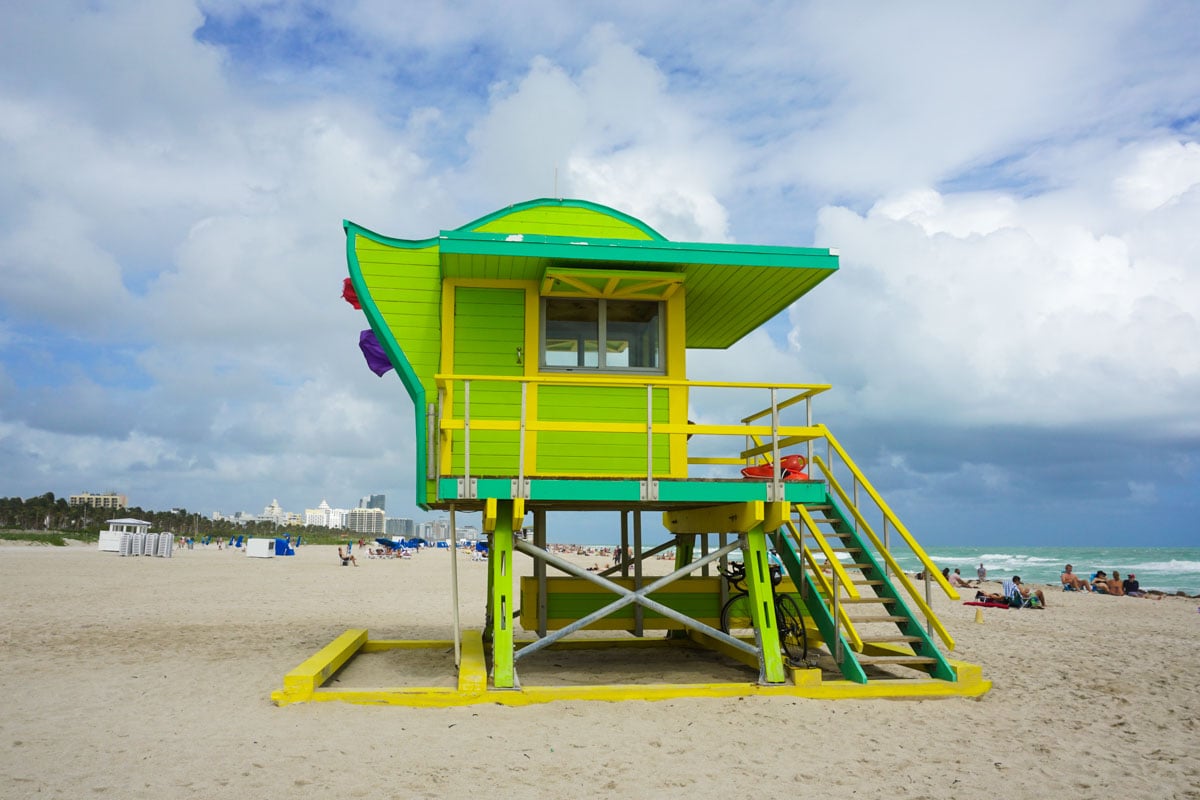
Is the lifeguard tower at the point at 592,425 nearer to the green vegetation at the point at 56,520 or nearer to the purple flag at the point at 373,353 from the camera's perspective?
the purple flag at the point at 373,353

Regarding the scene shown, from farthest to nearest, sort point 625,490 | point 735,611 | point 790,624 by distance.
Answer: point 735,611, point 790,624, point 625,490

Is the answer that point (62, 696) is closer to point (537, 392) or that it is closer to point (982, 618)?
point (537, 392)

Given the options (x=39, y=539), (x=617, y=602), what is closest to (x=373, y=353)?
(x=617, y=602)

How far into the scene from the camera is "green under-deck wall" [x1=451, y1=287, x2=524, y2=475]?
9.94m

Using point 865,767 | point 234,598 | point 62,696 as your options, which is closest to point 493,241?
point 865,767

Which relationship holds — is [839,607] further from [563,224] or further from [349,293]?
[349,293]

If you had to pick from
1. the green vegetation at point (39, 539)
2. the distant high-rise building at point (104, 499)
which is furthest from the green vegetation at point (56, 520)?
the distant high-rise building at point (104, 499)

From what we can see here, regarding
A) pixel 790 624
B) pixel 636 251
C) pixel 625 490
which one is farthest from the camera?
pixel 790 624

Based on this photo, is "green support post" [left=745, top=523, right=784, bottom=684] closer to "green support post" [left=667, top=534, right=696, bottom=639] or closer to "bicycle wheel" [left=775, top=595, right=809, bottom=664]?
"bicycle wheel" [left=775, top=595, right=809, bottom=664]

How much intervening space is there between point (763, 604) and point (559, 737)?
314 cm

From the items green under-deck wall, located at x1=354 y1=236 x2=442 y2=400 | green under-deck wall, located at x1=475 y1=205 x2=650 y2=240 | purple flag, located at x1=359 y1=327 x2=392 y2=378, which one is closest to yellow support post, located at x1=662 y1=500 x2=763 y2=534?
green under-deck wall, located at x1=475 y1=205 x2=650 y2=240

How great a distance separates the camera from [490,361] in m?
10.3

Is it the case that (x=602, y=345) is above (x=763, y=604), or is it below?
above

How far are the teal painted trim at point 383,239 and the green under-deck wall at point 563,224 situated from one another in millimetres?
712
